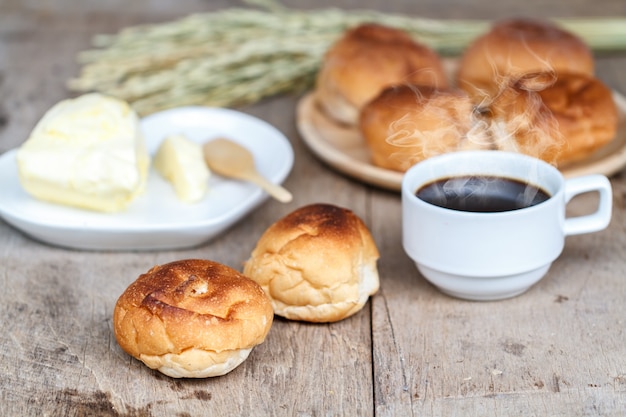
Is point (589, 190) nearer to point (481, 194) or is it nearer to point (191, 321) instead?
point (481, 194)

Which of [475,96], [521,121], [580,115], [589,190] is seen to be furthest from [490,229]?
[475,96]

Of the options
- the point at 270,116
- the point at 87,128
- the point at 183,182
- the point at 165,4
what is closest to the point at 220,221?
the point at 183,182

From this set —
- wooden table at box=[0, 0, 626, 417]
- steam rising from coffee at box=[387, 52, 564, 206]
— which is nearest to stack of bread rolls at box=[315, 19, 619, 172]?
steam rising from coffee at box=[387, 52, 564, 206]

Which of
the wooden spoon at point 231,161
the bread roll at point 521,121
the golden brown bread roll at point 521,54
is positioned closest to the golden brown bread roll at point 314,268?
the wooden spoon at point 231,161

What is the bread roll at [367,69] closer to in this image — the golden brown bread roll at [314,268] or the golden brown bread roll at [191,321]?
the golden brown bread roll at [314,268]

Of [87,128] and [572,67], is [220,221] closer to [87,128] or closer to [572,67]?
[87,128]
